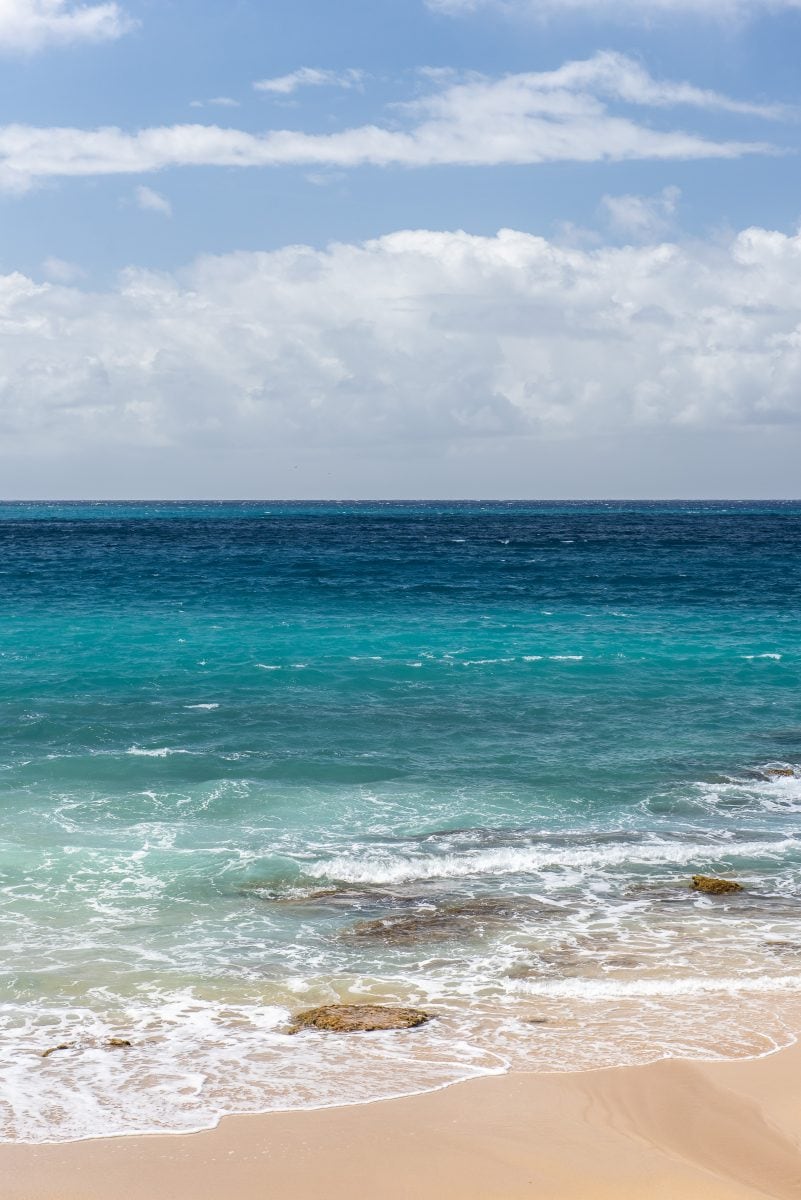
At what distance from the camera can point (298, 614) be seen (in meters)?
49.1

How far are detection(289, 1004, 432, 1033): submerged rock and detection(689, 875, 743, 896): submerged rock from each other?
6.28 m

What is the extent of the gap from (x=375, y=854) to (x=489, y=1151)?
29.7ft

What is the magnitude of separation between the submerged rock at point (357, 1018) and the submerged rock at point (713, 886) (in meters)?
6.28

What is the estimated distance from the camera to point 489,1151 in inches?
370

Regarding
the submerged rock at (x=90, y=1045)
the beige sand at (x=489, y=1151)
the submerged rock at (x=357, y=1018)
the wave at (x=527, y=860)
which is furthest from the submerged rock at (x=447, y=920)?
the beige sand at (x=489, y=1151)

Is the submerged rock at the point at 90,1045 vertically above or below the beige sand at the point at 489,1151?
below

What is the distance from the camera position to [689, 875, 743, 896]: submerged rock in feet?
54.4

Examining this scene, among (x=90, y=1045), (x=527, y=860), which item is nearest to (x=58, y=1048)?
(x=90, y=1045)

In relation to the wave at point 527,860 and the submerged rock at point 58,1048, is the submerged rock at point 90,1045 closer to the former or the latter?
the submerged rock at point 58,1048

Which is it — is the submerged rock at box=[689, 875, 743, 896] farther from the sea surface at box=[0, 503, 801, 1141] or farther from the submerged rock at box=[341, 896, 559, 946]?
the submerged rock at box=[341, 896, 559, 946]

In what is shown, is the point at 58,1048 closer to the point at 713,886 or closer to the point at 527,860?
the point at 527,860

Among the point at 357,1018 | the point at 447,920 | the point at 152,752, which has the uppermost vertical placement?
the point at 152,752

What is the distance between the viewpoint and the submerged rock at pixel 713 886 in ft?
54.4

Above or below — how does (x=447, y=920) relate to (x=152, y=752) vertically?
below
